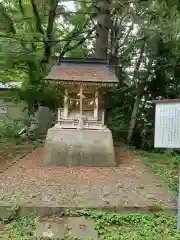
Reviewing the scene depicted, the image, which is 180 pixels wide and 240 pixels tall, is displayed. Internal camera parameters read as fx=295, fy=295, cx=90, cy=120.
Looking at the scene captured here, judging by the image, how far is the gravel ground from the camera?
16.3 feet

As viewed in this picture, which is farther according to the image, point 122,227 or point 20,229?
point 122,227

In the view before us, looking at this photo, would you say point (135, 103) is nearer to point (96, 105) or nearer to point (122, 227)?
point (96, 105)

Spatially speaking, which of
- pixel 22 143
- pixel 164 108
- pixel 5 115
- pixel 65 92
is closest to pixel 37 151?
pixel 22 143

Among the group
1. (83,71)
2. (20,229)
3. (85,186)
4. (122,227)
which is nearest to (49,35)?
(83,71)

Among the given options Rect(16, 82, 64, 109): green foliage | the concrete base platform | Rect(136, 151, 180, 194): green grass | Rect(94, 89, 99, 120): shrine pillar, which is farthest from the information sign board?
Rect(16, 82, 64, 109): green foliage

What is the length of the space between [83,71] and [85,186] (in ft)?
10.6

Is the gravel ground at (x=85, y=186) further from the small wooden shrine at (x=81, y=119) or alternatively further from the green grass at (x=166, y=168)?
A: the small wooden shrine at (x=81, y=119)

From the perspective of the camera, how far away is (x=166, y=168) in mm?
7453

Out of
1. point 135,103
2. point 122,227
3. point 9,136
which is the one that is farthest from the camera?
point 9,136

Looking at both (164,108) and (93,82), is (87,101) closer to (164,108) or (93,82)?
(93,82)

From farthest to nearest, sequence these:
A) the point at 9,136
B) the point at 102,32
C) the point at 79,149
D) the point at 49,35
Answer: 1. the point at 9,136
2. the point at 49,35
3. the point at 102,32
4. the point at 79,149

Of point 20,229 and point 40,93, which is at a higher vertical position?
point 40,93

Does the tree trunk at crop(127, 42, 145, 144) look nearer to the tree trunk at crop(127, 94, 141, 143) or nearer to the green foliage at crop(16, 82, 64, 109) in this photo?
the tree trunk at crop(127, 94, 141, 143)

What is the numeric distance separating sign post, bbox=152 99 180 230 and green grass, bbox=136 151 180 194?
145cm
